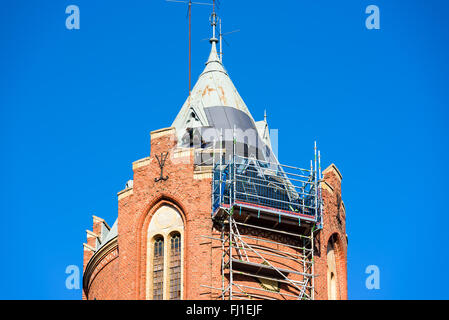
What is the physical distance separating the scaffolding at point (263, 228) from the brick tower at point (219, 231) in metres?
0.04

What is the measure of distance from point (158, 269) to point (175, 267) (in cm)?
78

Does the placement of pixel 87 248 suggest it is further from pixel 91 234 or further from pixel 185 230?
pixel 185 230

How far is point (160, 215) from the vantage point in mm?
65812

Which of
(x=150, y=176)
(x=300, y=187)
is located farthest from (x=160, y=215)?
(x=300, y=187)

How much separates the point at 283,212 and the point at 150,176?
5.81 m

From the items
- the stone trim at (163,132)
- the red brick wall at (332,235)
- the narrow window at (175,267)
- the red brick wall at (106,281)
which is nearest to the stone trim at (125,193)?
the stone trim at (163,132)


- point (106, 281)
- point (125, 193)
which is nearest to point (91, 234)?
point (106, 281)

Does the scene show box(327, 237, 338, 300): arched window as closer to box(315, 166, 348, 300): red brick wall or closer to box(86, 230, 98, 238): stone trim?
box(315, 166, 348, 300): red brick wall

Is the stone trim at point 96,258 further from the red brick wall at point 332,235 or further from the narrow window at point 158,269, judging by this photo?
the red brick wall at point 332,235

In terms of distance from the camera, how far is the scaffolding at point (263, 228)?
6419 cm

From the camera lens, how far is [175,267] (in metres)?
64.6

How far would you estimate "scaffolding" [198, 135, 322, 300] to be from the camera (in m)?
64.2

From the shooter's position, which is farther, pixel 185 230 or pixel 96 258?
pixel 96 258
